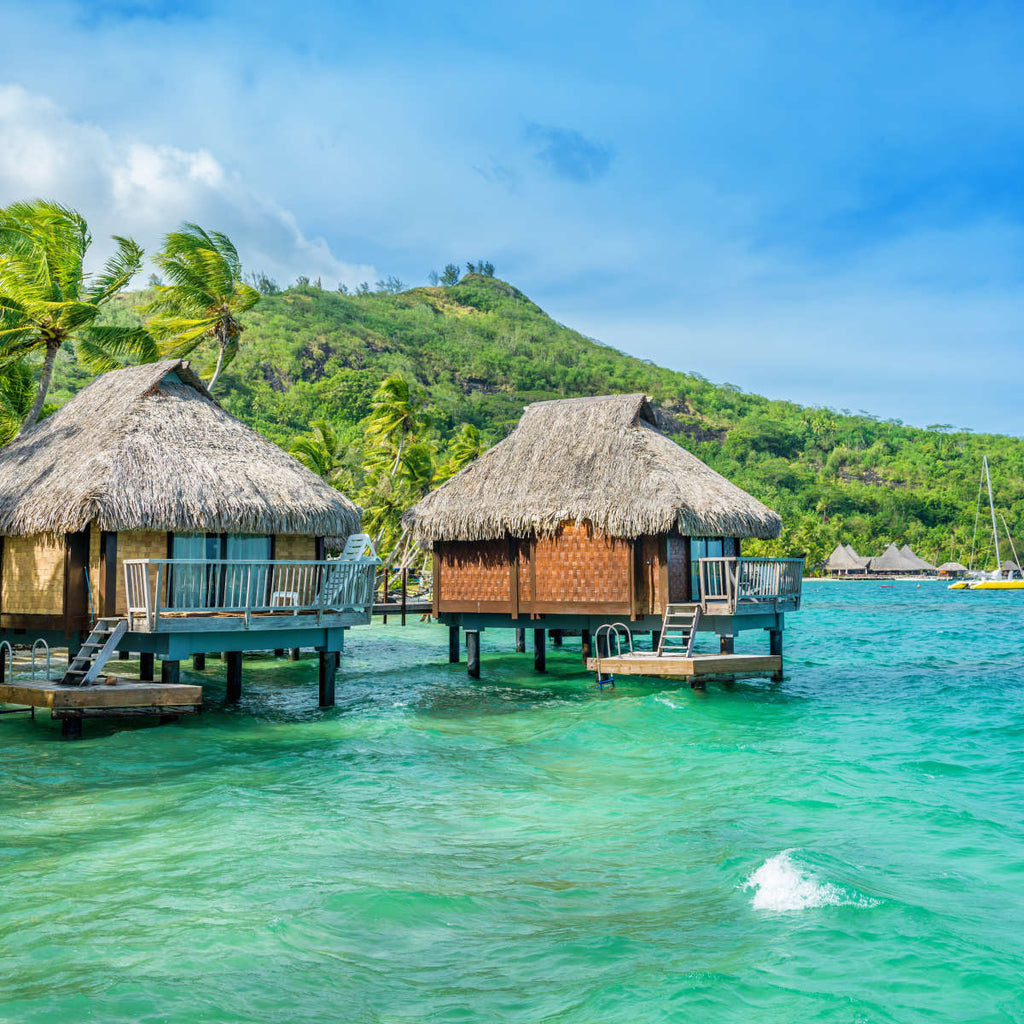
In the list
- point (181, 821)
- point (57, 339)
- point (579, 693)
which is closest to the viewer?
point (181, 821)

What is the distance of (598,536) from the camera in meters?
17.6

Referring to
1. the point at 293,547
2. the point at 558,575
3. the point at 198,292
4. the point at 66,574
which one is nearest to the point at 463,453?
the point at 198,292

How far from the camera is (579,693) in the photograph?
18.0 m

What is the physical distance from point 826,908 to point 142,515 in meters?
10.0

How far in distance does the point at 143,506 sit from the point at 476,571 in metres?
7.51

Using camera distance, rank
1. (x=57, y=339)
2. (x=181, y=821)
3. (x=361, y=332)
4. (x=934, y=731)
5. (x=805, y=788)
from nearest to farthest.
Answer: (x=181, y=821)
(x=805, y=788)
(x=934, y=731)
(x=57, y=339)
(x=361, y=332)

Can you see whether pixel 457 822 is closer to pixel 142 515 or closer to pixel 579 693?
pixel 142 515

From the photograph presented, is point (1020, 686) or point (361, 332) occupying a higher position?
point (361, 332)

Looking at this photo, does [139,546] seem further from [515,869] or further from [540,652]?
[540,652]

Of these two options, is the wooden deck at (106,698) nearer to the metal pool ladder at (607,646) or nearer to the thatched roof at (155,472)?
the thatched roof at (155,472)

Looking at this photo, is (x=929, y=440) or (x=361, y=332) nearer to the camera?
(x=361, y=332)

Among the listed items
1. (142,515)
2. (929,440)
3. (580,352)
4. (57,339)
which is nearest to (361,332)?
(580,352)

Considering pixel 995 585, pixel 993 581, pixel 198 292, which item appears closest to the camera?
pixel 198 292

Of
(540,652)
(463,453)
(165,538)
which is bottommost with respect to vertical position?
(540,652)
